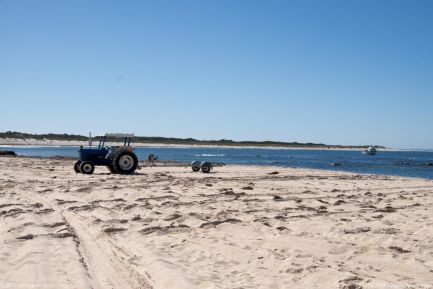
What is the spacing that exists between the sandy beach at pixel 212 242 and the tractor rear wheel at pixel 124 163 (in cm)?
849

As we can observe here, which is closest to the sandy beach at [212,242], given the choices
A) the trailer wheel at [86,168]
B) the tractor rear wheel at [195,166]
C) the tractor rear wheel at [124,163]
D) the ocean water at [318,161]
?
the trailer wheel at [86,168]

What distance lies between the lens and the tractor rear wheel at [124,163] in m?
19.9

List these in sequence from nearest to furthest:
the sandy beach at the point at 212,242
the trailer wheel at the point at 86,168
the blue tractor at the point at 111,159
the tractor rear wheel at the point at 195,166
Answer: the sandy beach at the point at 212,242 → the trailer wheel at the point at 86,168 → the blue tractor at the point at 111,159 → the tractor rear wheel at the point at 195,166

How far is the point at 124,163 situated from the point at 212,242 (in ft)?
46.2

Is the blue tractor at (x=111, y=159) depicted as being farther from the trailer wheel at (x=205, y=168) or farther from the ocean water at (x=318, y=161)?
the ocean water at (x=318, y=161)

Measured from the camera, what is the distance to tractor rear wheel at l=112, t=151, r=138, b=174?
19.9m

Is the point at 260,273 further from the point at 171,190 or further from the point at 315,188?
the point at 315,188

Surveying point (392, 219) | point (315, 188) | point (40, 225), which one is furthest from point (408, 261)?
point (315, 188)

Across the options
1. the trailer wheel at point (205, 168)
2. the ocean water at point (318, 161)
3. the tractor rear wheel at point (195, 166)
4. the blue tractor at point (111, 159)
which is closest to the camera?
the blue tractor at point (111, 159)

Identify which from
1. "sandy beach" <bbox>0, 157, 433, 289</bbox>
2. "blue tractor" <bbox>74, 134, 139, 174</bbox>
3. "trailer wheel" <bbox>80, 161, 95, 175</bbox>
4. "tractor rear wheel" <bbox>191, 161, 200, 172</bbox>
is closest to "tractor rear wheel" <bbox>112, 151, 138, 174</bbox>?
"blue tractor" <bbox>74, 134, 139, 174</bbox>

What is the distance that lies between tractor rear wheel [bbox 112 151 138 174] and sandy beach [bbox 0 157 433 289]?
27.8ft

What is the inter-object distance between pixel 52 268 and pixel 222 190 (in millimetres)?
8348

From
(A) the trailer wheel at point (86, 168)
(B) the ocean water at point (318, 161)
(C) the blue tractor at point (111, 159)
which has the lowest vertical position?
Answer: (B) the ocean water at point (318, 161)

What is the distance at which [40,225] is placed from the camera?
25.0ft
